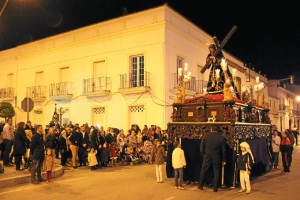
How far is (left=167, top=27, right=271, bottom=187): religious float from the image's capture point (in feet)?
29.8

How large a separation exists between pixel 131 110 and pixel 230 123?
11.9 meters

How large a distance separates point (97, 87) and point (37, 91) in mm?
6544

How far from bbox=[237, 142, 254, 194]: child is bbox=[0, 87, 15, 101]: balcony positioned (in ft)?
78.4

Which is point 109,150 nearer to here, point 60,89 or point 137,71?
point 137,71

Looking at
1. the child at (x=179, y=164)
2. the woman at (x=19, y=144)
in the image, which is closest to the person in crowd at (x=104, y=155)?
the woman at (x=19, y=144)

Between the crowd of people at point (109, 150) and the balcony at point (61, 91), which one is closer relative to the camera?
the crowd of people at point (109, 150)

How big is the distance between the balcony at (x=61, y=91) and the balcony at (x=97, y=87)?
4.98ft

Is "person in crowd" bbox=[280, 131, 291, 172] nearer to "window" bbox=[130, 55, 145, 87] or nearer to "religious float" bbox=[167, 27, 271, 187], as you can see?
"religious float" bbox=[167, 27, 271, 187]

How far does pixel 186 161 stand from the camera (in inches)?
385

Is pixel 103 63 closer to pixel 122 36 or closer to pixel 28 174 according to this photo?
pixel 122 36

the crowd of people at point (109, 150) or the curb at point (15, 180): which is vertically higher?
the crowd of people at point (109, 150)

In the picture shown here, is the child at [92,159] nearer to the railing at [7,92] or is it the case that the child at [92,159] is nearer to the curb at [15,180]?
the curb at [15,180]

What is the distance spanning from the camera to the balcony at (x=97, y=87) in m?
21.1

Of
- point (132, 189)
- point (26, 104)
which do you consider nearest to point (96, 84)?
point (26, 104)
